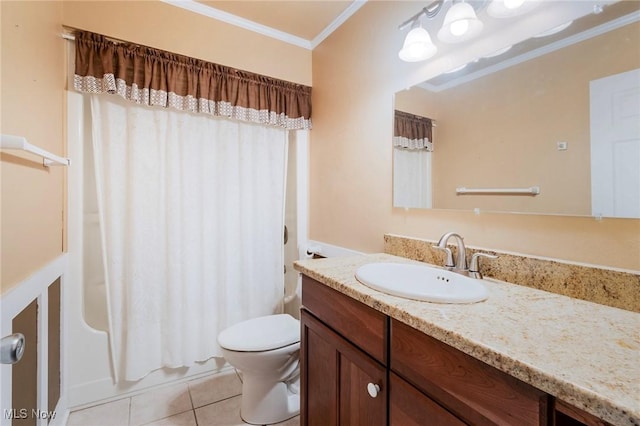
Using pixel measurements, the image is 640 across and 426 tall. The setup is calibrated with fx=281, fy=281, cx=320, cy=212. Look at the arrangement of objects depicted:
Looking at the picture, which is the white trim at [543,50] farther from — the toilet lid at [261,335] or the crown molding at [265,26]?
the toilet lid at [261,335]

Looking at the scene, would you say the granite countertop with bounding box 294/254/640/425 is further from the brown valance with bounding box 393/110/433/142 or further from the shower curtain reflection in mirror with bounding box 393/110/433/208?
the brown valance with bounding box 393/110/433/142

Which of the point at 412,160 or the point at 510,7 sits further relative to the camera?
the point at 412,160

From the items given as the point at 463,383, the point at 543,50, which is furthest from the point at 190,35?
the point at 463,383

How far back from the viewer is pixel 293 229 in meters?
2.27

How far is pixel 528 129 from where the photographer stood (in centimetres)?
100

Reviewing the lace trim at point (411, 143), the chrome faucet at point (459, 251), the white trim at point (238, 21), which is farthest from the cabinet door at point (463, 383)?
the white trim at point (238, 21)

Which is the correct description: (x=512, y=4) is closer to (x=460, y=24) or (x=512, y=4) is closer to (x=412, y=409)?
(x=460, y=24)

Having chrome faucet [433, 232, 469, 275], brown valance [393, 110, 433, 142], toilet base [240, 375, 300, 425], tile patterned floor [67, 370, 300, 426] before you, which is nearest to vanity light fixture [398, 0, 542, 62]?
brown valance [393, 110, 433, 142]

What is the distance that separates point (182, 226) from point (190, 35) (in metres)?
1.19

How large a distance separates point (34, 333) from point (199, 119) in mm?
1343

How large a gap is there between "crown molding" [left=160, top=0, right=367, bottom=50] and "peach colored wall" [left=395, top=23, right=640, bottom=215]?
940 mm

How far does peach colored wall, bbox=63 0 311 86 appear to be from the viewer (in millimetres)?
1521

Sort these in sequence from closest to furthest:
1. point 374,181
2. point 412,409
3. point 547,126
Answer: point 412,409 < point 547,126 < point 374,181

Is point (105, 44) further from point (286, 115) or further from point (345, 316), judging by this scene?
point (345, 316)
